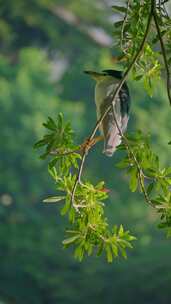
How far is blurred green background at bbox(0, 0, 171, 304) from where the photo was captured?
957 cm

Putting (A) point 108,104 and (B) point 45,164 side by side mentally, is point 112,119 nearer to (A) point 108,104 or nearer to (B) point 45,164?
(A) point 108,104

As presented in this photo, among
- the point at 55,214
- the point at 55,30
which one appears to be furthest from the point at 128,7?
the point at 55,30

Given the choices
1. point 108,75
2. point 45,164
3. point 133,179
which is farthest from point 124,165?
point 45,164

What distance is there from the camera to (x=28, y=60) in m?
11.8

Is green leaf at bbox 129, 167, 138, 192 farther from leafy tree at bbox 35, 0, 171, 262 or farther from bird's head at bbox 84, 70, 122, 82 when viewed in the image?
bird's head at bbox 84, 70, 122, 82

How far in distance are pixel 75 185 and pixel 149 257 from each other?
27.1ft

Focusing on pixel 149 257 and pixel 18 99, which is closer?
pixel 149 257

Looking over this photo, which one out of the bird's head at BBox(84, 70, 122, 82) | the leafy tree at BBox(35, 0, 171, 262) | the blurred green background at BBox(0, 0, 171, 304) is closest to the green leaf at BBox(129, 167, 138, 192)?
the leafy tree at BBox(35, 0, 171, 262)

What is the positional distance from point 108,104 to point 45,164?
383 inches

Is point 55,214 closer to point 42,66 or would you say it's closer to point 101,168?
point 101,168

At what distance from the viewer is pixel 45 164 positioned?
35.7ft

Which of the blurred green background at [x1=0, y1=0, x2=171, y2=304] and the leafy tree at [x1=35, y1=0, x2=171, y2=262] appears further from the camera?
the blurred green background at [x1=0, y1=0, x2=171, y2=304]

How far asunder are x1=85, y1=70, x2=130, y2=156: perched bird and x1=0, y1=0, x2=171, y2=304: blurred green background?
310 inches

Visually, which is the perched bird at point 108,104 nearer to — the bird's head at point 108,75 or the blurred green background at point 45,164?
the bird's head at point 108,75
